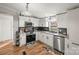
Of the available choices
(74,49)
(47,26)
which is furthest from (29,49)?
(74,49)

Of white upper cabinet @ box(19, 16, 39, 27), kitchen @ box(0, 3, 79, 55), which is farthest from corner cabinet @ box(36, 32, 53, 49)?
white upper cabinet @ box(19, 16, 39, 27)

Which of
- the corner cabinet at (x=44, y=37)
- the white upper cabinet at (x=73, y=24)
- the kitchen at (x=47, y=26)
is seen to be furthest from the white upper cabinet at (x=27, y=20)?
the white upper cabinet at (x=73, y=24)

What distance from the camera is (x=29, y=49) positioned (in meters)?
0.93

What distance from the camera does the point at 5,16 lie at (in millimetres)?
810

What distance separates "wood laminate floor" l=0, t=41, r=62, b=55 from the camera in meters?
0.81

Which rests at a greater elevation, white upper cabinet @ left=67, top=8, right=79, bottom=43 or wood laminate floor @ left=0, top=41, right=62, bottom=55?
white upper cabinet @ left=67, top=8, right=79, bottom=43

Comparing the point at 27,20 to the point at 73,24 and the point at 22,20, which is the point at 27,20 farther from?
the point at 73,24

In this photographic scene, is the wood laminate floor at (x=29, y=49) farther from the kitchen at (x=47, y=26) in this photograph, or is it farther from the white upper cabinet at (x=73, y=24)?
the white upper cabinet at (x=73, y=24)

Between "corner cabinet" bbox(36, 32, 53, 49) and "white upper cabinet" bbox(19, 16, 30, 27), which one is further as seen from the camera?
"corner cabinet" bbox(36, 32, 53, 49)

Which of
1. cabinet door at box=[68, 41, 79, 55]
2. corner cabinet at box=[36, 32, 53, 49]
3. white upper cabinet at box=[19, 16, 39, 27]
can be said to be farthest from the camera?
corner cabinet at box=[36, 32, 53, 49]

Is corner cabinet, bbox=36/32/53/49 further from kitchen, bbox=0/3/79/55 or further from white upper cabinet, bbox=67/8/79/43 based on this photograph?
white upper cabinet, bbox=67/8/79/43

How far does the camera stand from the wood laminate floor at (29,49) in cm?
81

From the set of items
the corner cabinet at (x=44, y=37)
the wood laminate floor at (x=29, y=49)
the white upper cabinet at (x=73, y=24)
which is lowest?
the wood laminate floor at (x=29, y=49)
